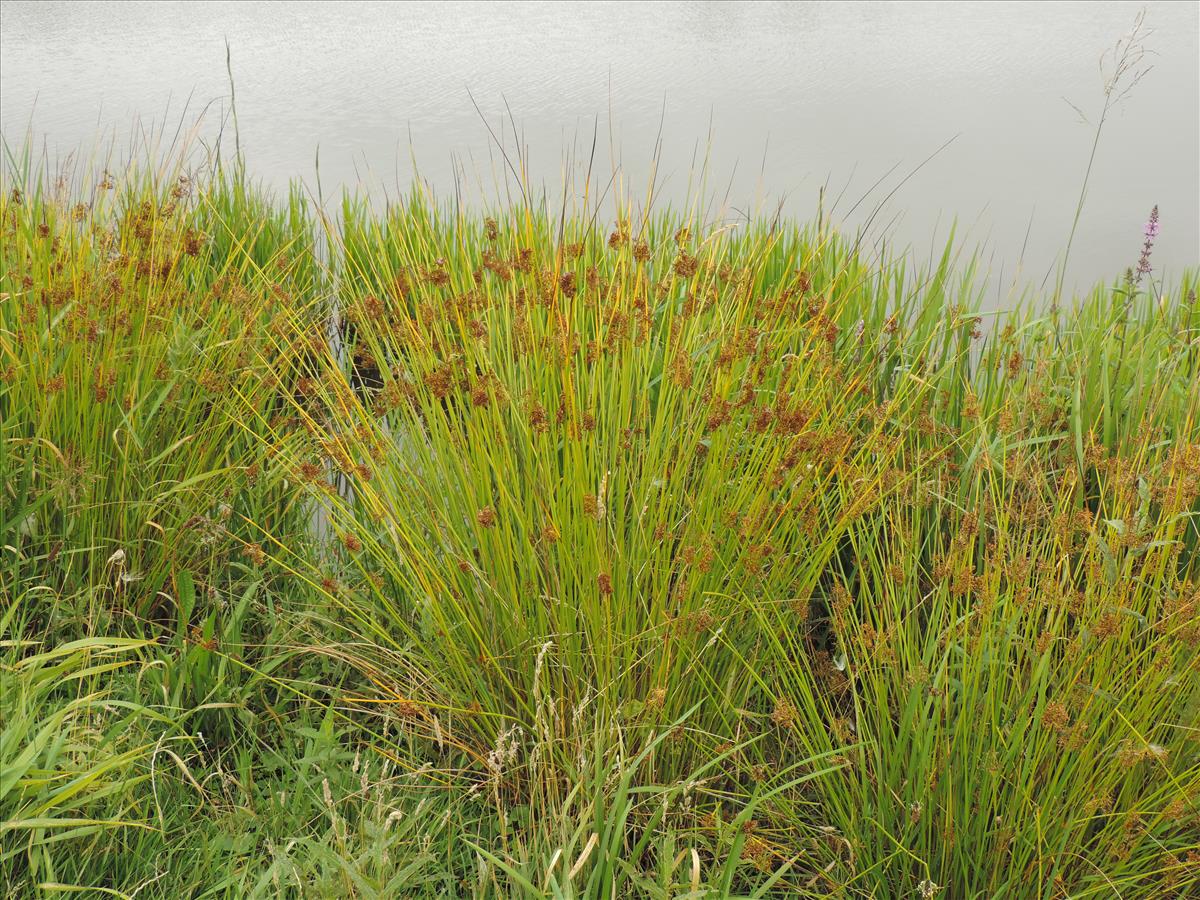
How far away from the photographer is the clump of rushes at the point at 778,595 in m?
1.63

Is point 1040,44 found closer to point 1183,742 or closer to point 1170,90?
point 1170,90

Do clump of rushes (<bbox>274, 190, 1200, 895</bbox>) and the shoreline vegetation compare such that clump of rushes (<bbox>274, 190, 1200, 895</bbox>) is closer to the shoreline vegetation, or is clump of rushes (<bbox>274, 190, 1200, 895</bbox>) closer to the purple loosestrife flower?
the shoreline vegetation

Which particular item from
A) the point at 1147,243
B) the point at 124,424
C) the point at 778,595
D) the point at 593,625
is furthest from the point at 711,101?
the point at 593,625

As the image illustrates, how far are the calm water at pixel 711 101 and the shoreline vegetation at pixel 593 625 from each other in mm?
2108

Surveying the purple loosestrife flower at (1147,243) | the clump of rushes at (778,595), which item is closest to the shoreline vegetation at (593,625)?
the clump of rushes at (778,595)

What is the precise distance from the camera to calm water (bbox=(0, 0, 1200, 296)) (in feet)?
23.0

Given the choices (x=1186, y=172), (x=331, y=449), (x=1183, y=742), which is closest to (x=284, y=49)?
(x=1186, y=172)

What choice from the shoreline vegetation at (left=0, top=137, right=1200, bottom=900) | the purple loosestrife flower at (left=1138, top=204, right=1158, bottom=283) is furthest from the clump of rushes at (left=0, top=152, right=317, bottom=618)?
the purple loosestrife flower at (left=1138, top=204, right=1158, bottom=283)

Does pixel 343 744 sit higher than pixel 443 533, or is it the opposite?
pixel 443 533

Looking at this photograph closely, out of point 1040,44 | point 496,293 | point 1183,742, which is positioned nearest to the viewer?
point 1183,742

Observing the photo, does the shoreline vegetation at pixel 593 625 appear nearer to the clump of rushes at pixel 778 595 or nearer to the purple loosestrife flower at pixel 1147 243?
the clump of rushes at pixel 778 595

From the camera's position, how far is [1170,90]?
10.4m

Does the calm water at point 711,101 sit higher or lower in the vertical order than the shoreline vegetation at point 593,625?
higher

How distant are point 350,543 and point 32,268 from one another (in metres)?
1.71
